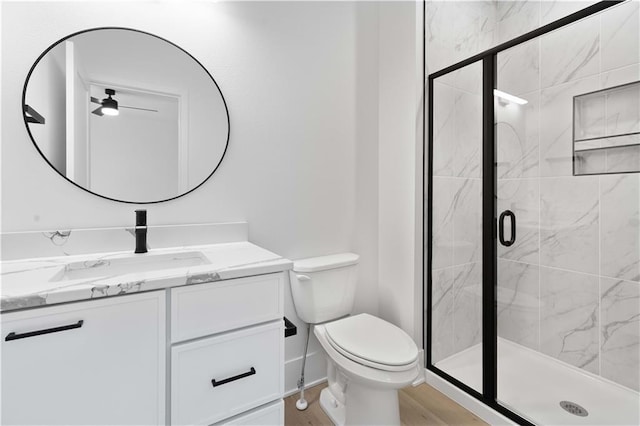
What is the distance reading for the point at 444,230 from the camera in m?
1.88

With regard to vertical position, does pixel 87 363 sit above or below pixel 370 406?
above

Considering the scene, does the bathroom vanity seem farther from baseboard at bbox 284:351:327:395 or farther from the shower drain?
the shower drain

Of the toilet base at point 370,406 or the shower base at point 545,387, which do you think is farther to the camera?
the shower base at point 545,387

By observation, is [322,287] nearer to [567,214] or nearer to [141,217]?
[141,217]

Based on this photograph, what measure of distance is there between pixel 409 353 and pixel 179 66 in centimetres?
159

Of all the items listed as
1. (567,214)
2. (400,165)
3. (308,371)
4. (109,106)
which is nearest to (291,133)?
(400,165)

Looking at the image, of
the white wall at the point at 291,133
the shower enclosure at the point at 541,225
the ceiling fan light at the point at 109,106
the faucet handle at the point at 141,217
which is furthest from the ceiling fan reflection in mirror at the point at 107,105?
the shower enclosure at the point at 541,225

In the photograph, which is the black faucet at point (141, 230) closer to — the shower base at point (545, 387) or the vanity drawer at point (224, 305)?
the vanity drawer at point (224, 305)

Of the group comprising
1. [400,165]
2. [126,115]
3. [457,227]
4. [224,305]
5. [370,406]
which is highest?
[126,115]

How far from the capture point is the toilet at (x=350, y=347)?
51.2 inches

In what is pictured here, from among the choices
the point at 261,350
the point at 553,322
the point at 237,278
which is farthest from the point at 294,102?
the point at 553,322

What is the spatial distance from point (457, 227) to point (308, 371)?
119cm

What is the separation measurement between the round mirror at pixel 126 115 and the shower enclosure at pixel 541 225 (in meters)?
1.27

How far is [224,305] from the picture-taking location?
0.98m
